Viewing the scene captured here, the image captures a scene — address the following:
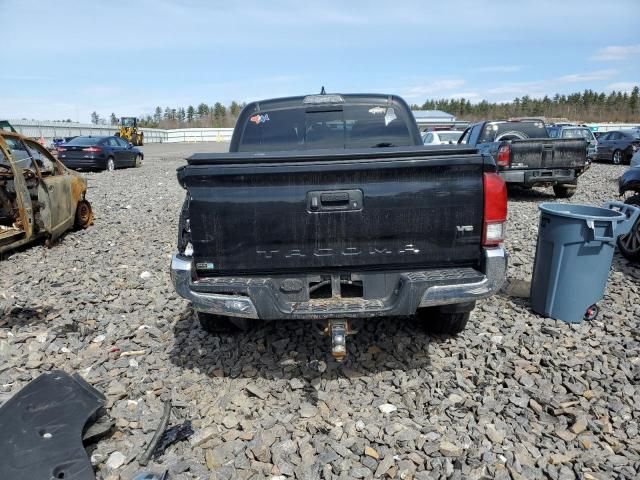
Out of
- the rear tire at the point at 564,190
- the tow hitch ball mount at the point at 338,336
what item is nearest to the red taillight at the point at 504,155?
the rear tire at the point at 564,190

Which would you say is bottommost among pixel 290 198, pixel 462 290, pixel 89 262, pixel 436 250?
pixel 89 262

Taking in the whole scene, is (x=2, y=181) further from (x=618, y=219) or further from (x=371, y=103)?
(x=618, y=219)

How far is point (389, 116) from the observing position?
459 cm

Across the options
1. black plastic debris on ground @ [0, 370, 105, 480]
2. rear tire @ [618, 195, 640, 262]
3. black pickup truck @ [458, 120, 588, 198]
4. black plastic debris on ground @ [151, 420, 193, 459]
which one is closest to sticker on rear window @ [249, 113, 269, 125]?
black plastic debris on ground @ [0, 370, 105, 480]

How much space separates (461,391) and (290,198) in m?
1.85

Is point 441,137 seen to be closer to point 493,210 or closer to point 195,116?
point 493,210

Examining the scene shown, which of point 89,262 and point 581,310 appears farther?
point 89,262

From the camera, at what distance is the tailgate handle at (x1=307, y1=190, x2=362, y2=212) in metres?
2.89

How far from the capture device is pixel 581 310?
4199 millimetres

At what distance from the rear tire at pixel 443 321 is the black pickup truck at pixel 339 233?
824 mm

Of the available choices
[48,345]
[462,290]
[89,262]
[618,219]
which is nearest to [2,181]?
[89,262]

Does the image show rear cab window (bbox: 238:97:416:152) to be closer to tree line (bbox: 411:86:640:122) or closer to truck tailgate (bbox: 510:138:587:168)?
truck tailgate (bbox: 510:138:587:168)

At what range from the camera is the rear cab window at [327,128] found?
14.7ft

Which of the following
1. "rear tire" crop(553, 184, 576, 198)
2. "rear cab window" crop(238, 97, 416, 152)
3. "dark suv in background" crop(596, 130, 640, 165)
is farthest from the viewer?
"dark suv in background" crop(596, 130, 640, 165)
